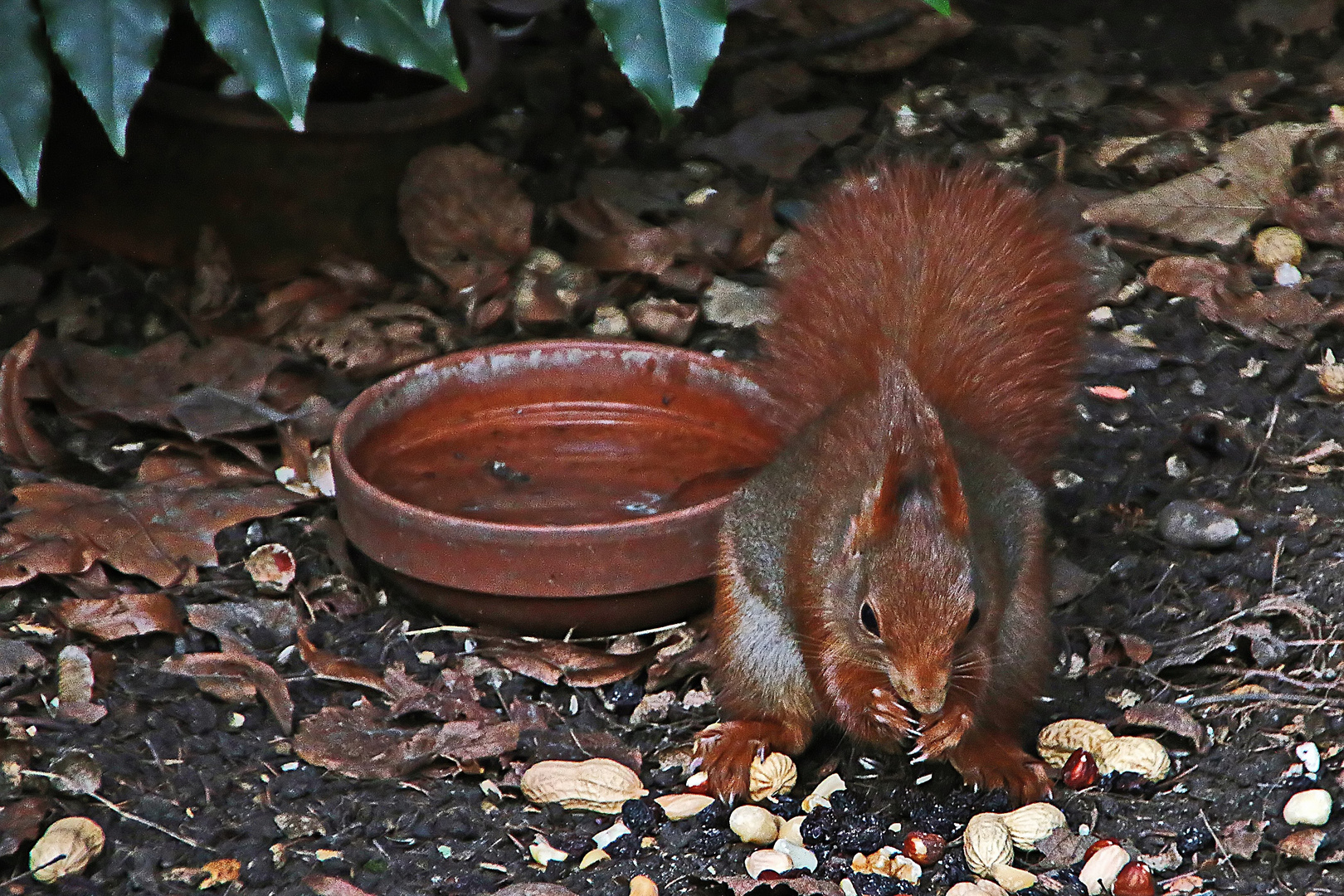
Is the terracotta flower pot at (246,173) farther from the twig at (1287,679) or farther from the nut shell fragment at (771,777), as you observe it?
the twig at (1287,679)

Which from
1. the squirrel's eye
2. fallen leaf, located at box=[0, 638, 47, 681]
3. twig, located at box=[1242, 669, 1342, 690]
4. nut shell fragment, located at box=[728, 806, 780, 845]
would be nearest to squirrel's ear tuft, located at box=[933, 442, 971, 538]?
the squirrel's eye

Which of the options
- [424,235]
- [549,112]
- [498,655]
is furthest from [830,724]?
[549,112]

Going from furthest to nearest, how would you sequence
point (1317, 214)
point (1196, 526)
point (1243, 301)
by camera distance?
point (1317, 214)
point (1243, 301)
point (1196, 526)

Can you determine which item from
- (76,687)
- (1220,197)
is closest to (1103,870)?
(76,687)

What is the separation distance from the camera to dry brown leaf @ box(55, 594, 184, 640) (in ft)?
9.68

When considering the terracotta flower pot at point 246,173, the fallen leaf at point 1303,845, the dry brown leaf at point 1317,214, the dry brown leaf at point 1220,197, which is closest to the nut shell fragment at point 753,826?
the fallen leaf at point 1303,845

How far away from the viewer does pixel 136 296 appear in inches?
158

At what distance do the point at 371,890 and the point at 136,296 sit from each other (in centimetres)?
208

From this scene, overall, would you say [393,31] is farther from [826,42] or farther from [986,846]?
[826,42]

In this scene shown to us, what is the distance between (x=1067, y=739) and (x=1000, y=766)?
0.15 metres

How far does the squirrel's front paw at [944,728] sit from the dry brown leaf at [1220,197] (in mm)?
2127

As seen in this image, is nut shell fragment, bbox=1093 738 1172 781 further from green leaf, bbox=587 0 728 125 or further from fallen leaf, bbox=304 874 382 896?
green leaf, bbox=587 0 728 125

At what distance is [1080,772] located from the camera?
259cm

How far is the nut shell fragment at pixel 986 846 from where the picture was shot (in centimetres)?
244
